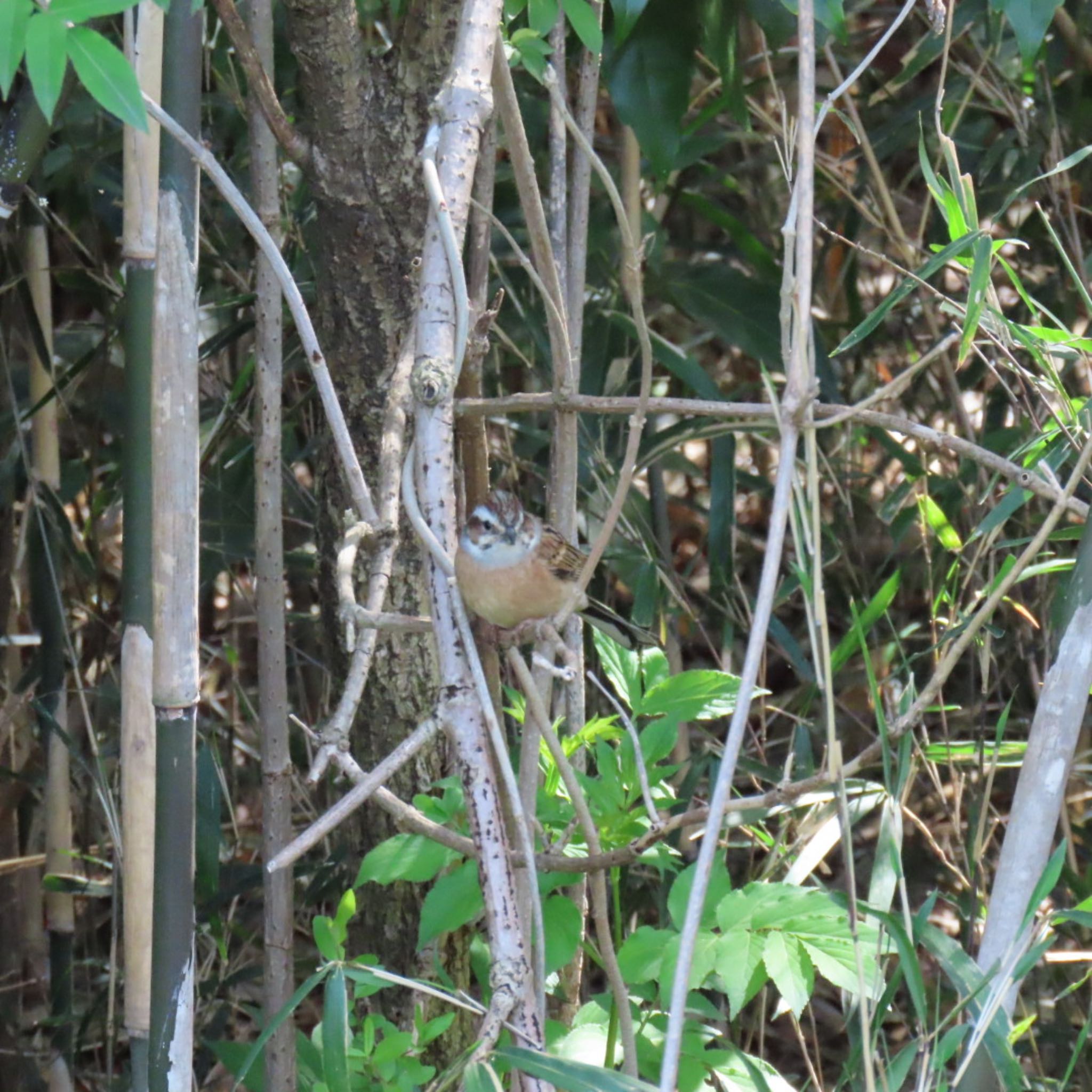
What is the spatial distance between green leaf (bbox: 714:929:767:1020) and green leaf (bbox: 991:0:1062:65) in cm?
148

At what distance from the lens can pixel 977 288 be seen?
153cm

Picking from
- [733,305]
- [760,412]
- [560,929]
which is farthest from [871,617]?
[733,305]

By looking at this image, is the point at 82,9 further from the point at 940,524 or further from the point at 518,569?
the point at 940,524

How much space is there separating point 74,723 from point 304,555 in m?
0.95

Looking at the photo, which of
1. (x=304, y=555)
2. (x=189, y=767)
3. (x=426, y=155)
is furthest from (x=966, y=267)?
(x=304, y=555)

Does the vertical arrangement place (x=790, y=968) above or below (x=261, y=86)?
below

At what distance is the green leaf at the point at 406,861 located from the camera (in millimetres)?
1726

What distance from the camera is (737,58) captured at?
8.36 feet

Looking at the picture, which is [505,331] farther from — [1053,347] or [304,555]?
[1053,347]

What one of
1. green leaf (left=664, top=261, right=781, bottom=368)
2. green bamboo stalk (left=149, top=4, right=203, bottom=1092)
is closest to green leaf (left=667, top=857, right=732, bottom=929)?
green bamboo stalk (left=149, top=4, right=203, bottom=1092)

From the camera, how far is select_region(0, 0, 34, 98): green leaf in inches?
40.3

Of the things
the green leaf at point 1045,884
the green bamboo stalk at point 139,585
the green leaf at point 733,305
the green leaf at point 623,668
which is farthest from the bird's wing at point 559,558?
the green leaf at point 733,305

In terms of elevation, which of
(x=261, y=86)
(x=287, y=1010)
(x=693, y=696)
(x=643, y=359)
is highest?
(x=261, y=86)

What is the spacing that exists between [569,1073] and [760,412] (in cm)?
79
